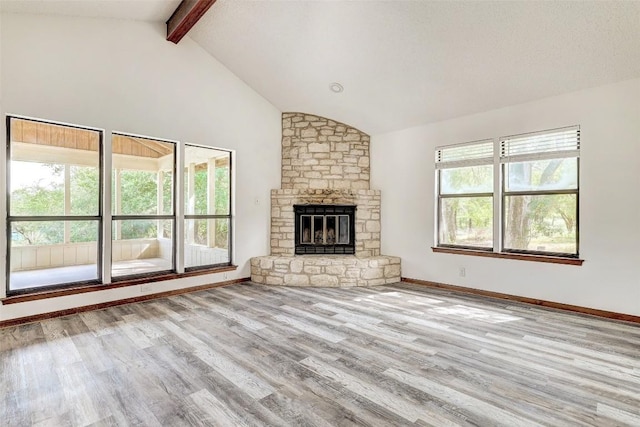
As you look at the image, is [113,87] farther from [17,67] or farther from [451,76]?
[451,76]

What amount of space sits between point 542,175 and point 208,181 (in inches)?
194

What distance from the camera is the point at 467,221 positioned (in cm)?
503

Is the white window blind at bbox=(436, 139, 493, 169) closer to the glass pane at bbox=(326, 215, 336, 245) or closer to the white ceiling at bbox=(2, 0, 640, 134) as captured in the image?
the white ceiling at bbox=(2, 0, 640, 134)

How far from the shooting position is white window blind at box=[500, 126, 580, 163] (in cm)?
402

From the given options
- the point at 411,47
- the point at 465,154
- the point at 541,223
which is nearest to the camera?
the point at 411,47

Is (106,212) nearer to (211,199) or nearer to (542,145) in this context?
(211,199)

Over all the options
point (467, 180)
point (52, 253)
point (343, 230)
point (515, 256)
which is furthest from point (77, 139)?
point (515, 256)

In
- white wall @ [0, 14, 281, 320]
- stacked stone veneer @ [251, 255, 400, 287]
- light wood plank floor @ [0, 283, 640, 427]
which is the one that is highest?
white wall @ [0, 14, 281, 320]

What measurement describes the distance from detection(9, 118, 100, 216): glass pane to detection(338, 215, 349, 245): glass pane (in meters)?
3.62

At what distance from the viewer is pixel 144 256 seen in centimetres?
498

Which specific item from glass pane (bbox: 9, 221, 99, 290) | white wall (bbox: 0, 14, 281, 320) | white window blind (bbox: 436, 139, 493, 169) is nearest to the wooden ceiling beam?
white wall (bbox: 0, 14, 281, 320)

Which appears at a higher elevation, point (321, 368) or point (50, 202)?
point (50, 202)

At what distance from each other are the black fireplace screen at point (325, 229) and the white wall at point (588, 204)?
1280 mm

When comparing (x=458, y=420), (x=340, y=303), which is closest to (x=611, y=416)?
(x=458, y=420)
